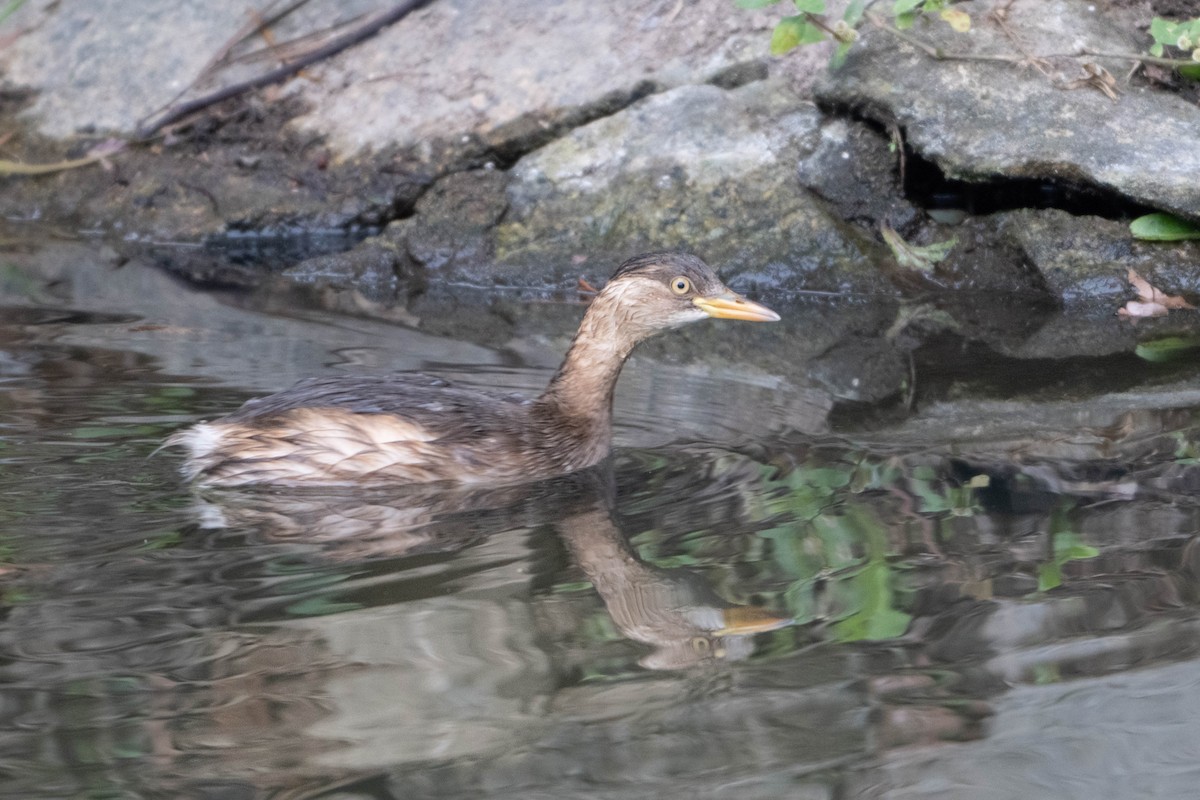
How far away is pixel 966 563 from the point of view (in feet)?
12.0

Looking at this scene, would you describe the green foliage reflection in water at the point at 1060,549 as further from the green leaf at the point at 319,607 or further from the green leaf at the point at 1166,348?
the green leaf at the point at 1166,348

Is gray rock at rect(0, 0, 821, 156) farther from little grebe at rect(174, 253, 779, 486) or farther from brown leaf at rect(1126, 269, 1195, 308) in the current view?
little grebe at rect(174, 253, 779, 486)

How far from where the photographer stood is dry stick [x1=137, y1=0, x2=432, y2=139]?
29.6 feet

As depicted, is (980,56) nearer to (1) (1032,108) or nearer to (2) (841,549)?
(1) (1032,108)

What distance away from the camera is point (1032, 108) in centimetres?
713

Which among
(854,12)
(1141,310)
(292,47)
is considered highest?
(854,12)

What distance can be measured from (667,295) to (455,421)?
83 centimetres

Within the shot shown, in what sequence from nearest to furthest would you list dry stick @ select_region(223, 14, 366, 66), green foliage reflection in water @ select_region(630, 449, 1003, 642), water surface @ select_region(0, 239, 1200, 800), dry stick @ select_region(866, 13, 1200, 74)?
water surface @ select_region(0, 239, 1200, 800) → green foliage reflection in water @ select_region(630, 449, 1003, 642) → dry stick @ select_region(866, 13, 1200, 74) → dry stick @ select_region(223, 14, 366, 66)

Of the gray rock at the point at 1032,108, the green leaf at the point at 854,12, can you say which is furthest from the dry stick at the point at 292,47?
the green leaf at the point at 854,12

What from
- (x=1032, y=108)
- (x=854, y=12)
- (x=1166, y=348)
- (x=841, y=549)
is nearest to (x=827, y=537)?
(x=841, y=549)

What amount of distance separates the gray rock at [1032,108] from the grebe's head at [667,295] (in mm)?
2616

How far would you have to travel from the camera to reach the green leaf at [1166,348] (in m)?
5.73

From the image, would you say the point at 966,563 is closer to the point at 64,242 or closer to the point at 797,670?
the point at 797,670

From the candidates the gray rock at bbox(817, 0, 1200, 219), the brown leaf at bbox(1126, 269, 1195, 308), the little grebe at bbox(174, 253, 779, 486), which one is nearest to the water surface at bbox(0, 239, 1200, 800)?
the little grebe at bbox(174, 253, 779, 486)
